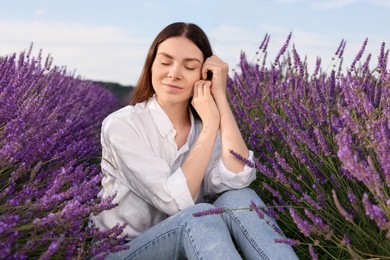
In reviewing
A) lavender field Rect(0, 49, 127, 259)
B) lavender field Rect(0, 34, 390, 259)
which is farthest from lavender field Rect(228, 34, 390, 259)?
lavender field Rect(0, 49, 127, 259)

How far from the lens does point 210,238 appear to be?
2.12 m

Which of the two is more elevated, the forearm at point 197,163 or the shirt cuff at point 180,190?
the forearm at point 197,163

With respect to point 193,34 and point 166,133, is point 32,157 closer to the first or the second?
point 166,133

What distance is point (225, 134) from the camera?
262cm

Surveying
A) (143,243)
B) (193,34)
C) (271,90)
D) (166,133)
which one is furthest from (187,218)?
(271,90)

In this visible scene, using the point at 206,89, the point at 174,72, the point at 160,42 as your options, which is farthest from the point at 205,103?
the point at 160,42

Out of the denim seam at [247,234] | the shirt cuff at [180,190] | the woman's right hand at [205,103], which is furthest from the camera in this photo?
the woman's right hand at [205,103]

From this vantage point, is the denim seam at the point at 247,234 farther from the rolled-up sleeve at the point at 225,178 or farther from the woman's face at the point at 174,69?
the woman's face at the point at 174,69

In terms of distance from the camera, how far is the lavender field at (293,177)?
1.75 metres

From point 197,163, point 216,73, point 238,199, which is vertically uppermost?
point 216,73

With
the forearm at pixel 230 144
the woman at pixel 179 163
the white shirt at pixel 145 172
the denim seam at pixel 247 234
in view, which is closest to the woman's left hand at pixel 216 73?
the woman at pixel 179 163

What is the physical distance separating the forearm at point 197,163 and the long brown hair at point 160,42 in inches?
17.4

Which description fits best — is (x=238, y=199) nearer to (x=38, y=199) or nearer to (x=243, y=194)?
(x=243, y=194)

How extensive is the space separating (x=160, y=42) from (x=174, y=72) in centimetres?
21
